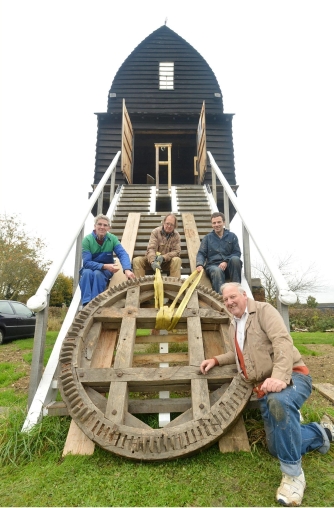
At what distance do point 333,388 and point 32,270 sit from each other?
18.4m

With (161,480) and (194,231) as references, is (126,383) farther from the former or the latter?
(194,231)

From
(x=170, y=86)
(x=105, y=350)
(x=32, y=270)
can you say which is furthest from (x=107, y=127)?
(x=32, y=270)

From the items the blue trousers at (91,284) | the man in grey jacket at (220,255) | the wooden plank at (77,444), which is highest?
the man in grey jacket at (220,255)

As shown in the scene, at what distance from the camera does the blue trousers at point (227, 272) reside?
327 centimetres

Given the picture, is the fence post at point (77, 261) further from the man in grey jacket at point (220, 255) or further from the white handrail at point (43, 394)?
the man in grey jacket at point (220, 255)

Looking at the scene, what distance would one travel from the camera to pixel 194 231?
4719 mm

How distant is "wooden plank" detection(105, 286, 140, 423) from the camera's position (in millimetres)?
1923

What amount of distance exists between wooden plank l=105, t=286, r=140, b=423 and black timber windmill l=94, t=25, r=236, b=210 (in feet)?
20.3

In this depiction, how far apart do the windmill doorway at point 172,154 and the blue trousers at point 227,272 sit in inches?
290

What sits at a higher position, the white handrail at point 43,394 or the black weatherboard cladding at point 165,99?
the black weatherboard cladding at point 165,99

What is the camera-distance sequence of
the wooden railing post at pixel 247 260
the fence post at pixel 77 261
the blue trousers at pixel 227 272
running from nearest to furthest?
1. the blue trousers at pixel 227 272
2. the fence post at pixel 77 261
3. the wooden railing post at pixel 247 260

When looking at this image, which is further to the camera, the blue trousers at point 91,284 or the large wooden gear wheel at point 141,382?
the blue trousers at point 91,284

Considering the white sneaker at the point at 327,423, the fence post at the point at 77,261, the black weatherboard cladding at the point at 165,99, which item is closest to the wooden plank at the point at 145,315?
the white sneaker at the point at 327,423

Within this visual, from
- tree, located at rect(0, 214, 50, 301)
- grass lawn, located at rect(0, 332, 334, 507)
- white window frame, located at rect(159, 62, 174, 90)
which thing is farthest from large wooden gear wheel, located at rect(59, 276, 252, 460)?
tree, located at rect(0, 214, 50, 301)
